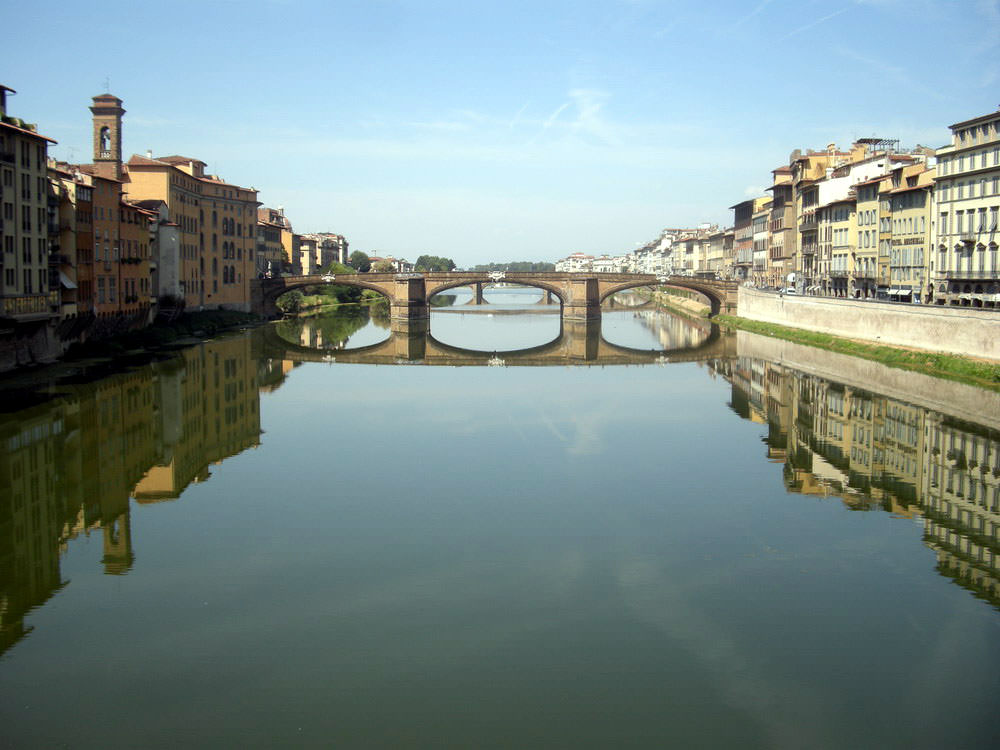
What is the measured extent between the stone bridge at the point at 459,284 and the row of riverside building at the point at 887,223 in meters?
5.67

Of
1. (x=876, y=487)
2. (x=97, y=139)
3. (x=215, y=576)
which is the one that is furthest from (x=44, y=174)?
(x=876, y=487)

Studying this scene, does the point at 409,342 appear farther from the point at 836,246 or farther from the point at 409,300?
the point at 836,246

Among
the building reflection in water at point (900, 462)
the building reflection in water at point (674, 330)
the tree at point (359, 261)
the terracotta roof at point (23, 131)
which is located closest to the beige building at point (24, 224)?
the terracotta roof at point (23, 131)

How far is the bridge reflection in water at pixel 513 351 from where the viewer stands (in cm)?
4512

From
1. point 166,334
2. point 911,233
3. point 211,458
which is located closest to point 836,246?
point 911,233

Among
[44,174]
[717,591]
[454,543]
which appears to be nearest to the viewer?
[717,591]

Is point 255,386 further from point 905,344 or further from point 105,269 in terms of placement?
point 905,344

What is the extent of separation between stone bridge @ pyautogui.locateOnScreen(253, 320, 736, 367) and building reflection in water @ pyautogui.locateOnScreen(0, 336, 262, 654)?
36.3ft

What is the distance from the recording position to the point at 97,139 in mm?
51500

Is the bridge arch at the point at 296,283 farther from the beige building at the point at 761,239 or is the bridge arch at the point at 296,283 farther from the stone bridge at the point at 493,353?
the beige building at the point at 761,239

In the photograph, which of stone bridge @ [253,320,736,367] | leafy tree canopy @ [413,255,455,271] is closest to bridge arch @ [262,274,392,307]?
stone bridge @ [253,320,736,367]

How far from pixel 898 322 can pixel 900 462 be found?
1798 centimetres

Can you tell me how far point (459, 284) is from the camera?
71812 mm

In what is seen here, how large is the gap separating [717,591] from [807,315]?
38.7 m
